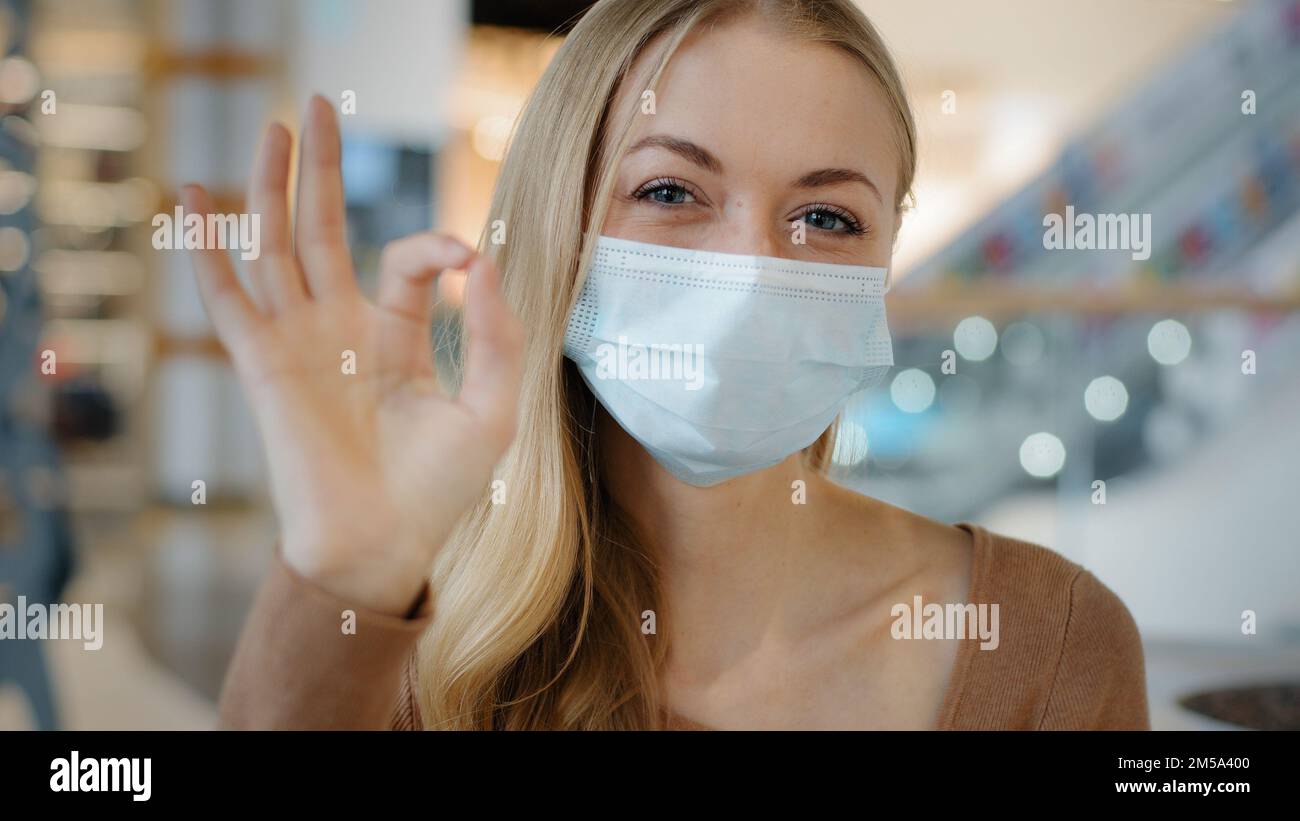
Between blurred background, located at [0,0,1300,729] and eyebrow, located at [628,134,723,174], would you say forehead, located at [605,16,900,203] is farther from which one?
blurred background, located at [0,0,1300,729]

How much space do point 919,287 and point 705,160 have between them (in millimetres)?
3491

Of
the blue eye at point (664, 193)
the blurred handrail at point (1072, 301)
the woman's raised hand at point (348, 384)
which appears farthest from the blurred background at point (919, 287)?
the woman's raised hand at point (348, 384)

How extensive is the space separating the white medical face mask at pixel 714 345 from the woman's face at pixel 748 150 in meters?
0.02

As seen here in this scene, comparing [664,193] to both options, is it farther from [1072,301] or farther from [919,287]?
[919,287]

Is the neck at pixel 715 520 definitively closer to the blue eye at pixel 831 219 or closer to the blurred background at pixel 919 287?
the blue eye at pixel 831 219

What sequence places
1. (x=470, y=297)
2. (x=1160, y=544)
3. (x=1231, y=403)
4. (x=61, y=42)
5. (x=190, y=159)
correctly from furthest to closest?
(x=61, y=42) < (x=190, y=159) < (x=1231, y=403) < (x=1160, y=544) < (x=470, y=297)

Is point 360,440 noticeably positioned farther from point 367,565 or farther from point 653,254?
point 653,254

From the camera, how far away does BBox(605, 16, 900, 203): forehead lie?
90cm

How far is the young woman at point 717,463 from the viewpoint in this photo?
36.4 inches

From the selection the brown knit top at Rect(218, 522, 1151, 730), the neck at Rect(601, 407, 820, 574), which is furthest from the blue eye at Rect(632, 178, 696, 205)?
the brown knit top at Rect(218, 522, 1151, 730)

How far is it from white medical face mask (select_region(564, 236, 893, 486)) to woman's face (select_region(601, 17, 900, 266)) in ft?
0.07

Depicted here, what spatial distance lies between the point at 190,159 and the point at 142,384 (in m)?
0.95
